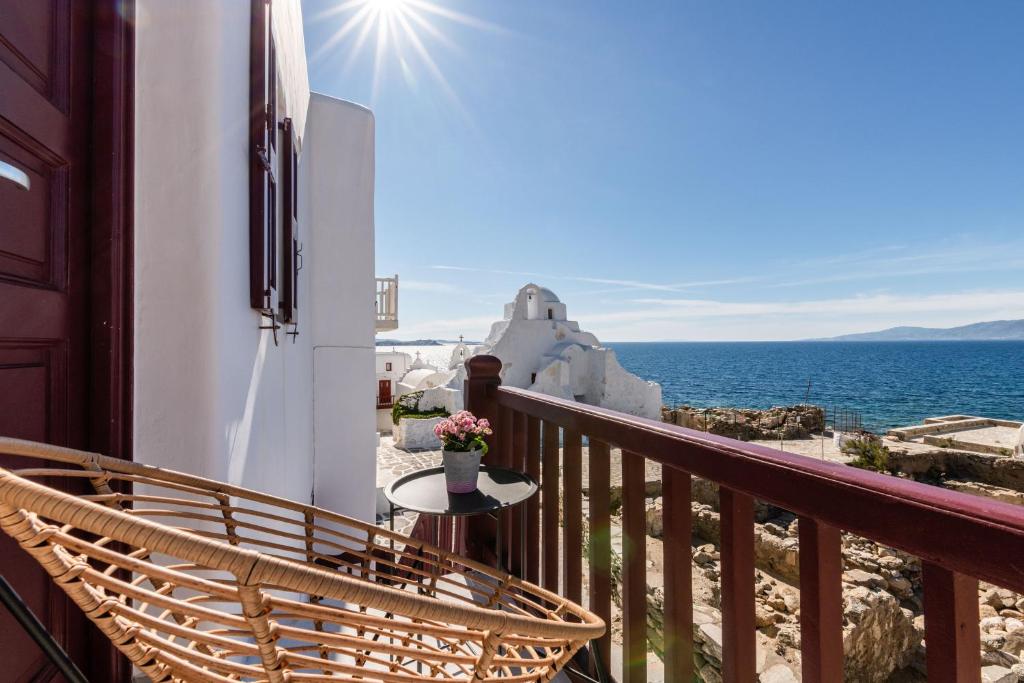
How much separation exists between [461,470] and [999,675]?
3.98 metres

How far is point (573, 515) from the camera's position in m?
1.50

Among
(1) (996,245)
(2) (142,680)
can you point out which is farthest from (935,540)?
(1) (996,245)

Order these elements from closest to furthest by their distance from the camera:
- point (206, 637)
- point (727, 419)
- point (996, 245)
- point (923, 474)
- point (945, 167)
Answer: point (206, 637)
point (923, 474)
point (727, 419)
point (945, 167)
point (996, 245)

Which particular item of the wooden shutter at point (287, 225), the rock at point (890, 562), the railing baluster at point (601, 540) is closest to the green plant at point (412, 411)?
the rock at point (890, 562)

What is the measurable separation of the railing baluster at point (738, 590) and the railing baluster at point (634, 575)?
29 centimetres

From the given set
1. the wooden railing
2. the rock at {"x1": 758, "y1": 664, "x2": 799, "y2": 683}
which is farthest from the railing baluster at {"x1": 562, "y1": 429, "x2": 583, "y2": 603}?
the rock at {"x1": 758, "y1": 664, "x2": 799, "y2": 683}

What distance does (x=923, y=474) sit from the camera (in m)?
12.8

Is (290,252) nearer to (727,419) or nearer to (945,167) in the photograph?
(727,419)

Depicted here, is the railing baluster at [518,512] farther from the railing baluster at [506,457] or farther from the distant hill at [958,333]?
the distant hill at [958,333]

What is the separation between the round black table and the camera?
5.10 ft

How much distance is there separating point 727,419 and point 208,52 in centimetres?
2143

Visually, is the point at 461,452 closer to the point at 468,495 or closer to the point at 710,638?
the point at 468,495

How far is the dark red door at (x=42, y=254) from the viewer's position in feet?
2.27

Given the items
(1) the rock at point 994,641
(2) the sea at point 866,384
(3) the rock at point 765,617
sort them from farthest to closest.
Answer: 1. (2) the sea at point 866,384
2. (1) the rock at point 994,641
3. (3) the rock at point 765,617
